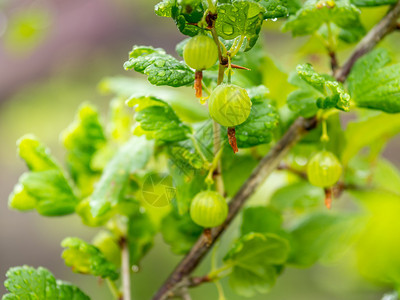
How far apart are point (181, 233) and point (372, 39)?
385mm

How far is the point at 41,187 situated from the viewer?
64 centimetres

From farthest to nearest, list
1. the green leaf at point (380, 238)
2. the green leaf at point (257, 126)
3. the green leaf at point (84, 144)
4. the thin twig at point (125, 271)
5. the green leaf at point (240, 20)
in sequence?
the green leaf at point (380, 238)
the green leaf at point (84, 144)
the thin twig at point (125, 271)
the green leaf at point (257, 126)
the green leaf at point (240, 20)

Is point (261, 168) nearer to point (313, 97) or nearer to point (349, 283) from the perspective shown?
point (313, 97)

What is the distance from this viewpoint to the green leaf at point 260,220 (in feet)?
Result: 2.24

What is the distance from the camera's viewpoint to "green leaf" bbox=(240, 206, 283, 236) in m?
0.68

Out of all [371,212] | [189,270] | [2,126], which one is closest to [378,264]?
[371,212]

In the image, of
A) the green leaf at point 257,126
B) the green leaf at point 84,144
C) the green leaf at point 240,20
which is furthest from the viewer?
the green leaf at point 84,144

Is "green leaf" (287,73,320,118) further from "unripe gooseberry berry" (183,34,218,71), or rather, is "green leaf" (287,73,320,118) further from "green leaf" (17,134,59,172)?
"green leaf" (17,134,59,172)

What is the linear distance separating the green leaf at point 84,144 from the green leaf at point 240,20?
348 millimetres

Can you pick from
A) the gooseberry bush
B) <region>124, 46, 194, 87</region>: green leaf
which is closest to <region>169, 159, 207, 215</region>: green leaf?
the gooseberry bush

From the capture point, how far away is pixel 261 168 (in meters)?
0.61

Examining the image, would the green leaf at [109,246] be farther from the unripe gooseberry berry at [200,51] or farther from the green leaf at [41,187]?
the unripe gooseberry berry at [200,51]

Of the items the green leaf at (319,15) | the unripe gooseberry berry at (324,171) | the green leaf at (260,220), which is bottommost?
the green leaf at (260,220)

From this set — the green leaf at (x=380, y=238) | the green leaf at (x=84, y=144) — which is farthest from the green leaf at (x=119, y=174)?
the green leaf at (x=380, y=238)
